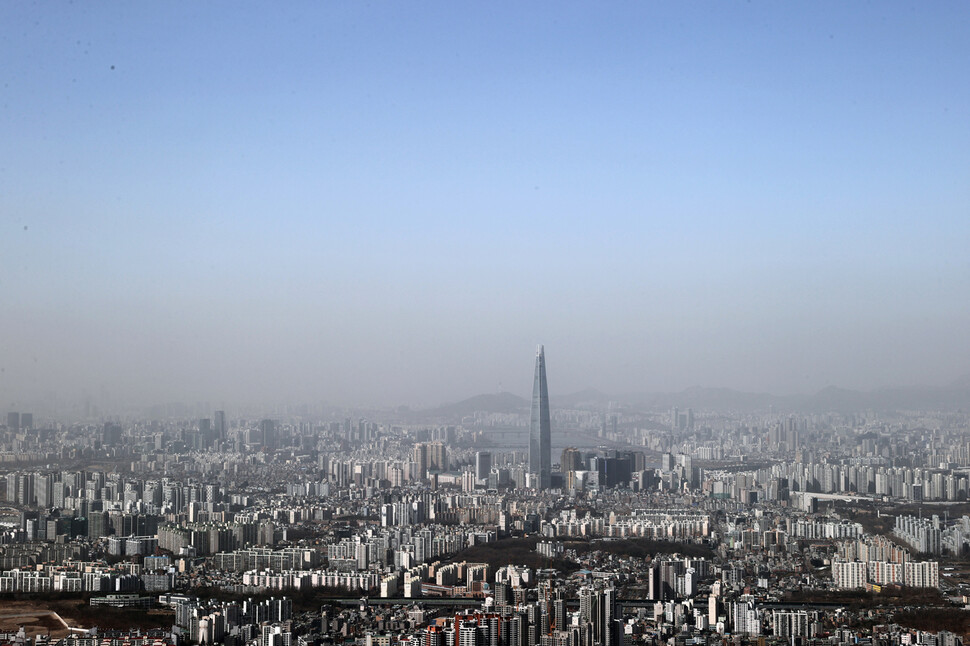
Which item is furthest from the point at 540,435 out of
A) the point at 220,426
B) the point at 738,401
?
the point at 220,426

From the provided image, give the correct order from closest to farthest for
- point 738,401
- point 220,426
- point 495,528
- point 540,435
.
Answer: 1. point 495,528
2. point 220,426
3. point 738,401
4. point 540,435

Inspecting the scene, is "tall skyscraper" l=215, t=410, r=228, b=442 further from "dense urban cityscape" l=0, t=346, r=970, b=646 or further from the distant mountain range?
the distant mountain range

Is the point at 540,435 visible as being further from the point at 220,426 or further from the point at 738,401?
the point at 220,426

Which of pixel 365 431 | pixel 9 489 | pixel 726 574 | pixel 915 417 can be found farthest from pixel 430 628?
pixel 915 417

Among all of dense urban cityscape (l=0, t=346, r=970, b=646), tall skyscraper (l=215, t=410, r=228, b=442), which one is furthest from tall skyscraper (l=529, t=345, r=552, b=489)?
tall skyscraper (l=215, t=410, r=228, b=442)

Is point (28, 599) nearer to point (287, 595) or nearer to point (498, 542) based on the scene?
point (287, 595)
